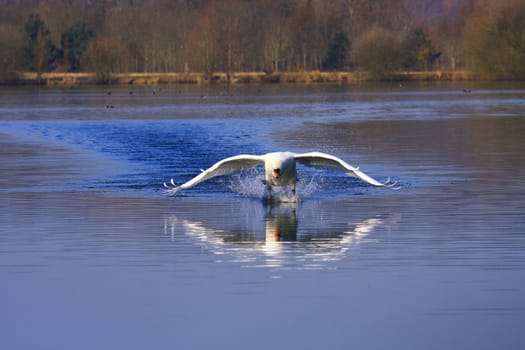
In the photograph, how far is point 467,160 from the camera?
92.5ft

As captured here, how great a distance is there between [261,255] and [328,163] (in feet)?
22.6

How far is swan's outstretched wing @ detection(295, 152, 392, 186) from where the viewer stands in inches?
800

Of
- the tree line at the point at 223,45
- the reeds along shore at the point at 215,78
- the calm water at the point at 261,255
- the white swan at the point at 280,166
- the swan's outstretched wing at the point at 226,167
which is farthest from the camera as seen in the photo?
the reeds along shore at the point at 215,78

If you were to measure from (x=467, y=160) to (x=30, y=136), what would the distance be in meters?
19.1

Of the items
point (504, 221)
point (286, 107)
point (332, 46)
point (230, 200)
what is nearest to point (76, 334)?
point (504, 221)

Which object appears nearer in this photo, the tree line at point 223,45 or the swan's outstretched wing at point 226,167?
the swan's outstretched wing at point 226,167

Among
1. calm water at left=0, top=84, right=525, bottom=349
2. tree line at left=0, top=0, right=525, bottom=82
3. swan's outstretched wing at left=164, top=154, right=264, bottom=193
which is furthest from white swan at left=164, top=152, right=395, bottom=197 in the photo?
tree line at left=0, top=0, right=525, bottom=82

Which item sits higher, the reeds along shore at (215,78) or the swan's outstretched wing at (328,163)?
the reeds along shore at (215,78)

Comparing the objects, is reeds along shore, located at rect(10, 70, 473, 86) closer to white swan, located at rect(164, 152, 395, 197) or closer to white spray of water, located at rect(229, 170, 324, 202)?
white spray of water, located at rect(229, 170, 324, 202)

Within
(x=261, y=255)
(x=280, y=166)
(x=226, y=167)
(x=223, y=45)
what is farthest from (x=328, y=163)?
(x=223, y=45)

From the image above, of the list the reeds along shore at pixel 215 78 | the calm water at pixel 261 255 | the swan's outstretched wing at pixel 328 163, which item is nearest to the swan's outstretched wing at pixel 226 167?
the calm water at pixel 261 255

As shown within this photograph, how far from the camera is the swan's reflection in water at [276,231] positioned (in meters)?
14.4

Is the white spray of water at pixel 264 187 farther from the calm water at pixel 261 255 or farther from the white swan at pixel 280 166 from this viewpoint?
the white swan at pixel 280 166

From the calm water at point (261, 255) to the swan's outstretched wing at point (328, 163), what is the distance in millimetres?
458
